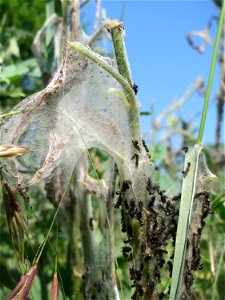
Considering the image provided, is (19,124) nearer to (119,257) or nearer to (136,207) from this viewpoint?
(136,207)

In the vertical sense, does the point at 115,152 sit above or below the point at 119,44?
below

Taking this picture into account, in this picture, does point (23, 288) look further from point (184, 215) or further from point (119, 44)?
point (119, 44)

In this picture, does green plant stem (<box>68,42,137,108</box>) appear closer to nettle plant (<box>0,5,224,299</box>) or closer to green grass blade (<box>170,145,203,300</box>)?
nettle plant (<box>0,5,224,299</box>)

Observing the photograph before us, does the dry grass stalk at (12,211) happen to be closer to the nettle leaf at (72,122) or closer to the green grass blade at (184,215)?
the nettle leaf at (72,122)

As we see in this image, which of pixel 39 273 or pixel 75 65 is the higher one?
pixel 75 65

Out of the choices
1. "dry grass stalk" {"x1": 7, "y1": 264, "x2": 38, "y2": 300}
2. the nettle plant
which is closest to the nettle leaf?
the nettle plant

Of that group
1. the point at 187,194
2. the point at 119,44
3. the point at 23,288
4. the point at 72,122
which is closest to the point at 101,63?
the point at 119,44

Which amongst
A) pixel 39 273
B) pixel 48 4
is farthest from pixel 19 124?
pixel 48 4

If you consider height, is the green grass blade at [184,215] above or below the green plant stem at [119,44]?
below

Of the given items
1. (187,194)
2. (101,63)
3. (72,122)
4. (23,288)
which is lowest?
(23,288)

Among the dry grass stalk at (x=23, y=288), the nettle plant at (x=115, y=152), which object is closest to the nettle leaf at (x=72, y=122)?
the nettle plant at (x=115, y=152)

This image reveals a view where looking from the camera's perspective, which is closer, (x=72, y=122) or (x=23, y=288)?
(x=23, y=288)
